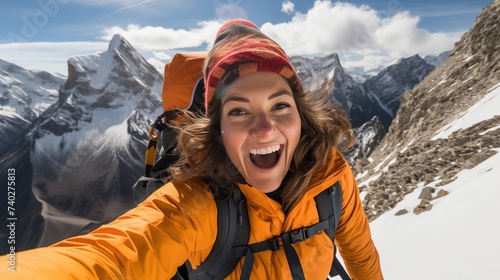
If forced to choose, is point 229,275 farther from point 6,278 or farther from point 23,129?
point 23,129

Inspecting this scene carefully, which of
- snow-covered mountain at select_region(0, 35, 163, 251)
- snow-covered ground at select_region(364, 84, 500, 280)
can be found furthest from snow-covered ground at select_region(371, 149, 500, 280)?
snow-covered mountain at select_region(0, 35, 163, 251)

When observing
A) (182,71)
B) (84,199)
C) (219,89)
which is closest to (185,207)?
(219,89)

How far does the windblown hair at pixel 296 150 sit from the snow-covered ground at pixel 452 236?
7.06 ft

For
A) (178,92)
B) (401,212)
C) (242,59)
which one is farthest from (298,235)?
(401,212)

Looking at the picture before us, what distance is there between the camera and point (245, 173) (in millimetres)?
2604

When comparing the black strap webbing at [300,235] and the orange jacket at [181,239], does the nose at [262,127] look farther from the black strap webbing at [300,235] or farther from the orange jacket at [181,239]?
the black strap webbing at [300,235]

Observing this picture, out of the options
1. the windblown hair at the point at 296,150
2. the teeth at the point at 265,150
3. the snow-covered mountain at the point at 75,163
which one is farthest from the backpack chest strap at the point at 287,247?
the snow-covered mountain at the point at 75,163

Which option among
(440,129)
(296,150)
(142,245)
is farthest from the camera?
(440,129)

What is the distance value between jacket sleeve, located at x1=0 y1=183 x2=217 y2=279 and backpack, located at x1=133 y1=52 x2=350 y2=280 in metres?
0.09

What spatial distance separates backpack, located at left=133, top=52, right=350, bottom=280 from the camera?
7.88ft

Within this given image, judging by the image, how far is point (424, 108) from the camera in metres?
30.0

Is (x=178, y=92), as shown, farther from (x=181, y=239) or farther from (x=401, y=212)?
(x=401, y=212)

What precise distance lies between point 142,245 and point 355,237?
88.2 inches

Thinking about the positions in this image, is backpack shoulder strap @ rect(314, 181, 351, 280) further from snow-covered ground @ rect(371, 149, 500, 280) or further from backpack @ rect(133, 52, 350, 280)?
snow-covered ground @ rect(371, 149, 500, 280)
